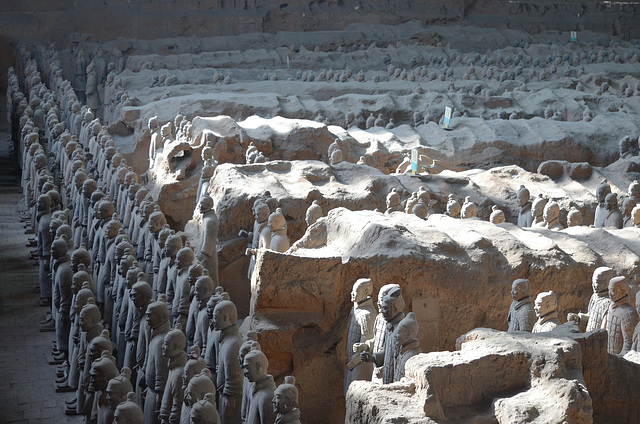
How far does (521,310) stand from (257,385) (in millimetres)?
1831

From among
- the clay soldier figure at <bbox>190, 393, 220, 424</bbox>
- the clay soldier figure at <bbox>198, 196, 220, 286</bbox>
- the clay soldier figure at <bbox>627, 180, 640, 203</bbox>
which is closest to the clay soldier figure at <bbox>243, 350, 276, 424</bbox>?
the clay soldier figure at <bbox>190, 393, 220, 424</bbox>

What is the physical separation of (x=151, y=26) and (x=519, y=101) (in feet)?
30.8

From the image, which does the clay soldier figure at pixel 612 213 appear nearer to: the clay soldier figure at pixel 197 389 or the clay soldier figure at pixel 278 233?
the clay soldier figure at pixel 278 233

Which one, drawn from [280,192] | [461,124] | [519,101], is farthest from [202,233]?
[519,101]

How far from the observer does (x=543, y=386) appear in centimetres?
369

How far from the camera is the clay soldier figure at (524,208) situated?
7.59 metres

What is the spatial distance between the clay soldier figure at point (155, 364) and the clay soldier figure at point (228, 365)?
31 cm

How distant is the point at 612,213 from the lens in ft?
23.9

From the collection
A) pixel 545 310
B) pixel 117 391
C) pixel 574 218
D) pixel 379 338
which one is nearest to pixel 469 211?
pixel 574 218

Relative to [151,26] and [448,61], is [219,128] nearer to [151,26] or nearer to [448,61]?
[448,61]

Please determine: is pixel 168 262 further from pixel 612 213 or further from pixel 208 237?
pixel 612 213

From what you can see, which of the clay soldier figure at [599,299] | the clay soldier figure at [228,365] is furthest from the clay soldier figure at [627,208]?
the clay soldier figure at [228,365]

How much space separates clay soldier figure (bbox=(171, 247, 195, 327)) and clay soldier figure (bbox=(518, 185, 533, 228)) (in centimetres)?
323

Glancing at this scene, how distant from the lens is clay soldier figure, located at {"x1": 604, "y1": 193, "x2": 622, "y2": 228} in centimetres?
722
